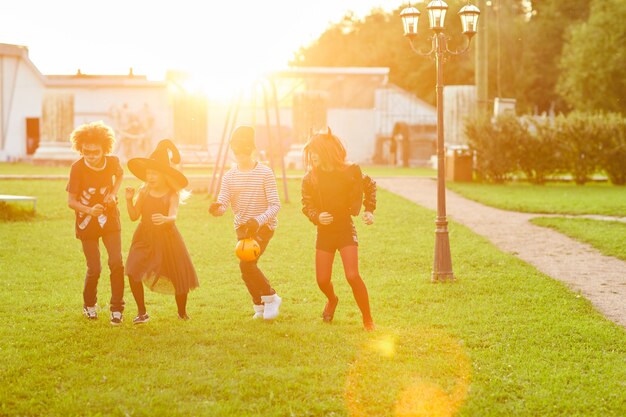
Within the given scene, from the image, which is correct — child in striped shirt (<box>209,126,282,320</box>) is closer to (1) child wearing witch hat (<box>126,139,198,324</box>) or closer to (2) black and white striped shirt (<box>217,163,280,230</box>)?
(2) black and white striped shirt (<box>217,163,280,230</box>)

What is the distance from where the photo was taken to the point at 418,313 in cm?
877

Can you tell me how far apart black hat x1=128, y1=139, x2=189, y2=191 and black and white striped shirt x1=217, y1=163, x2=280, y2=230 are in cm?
39

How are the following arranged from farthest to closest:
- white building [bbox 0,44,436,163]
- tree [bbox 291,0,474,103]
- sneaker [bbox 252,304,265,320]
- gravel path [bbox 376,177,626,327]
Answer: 1. tree [bbox 291,0,474,103]
2. white building [bbox 0,44,436,163]
3. gravel path [bbox 376,177,626,327]
4. sneaker [bbox 252,304,265,320]

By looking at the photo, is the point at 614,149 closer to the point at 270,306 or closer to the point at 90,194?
the point at 270,306

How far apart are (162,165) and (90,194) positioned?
72 cm

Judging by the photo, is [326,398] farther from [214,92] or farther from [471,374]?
[214,92]

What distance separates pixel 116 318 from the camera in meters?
8.09

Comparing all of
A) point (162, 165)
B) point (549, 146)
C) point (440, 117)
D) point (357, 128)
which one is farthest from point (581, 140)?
point (162, 165)

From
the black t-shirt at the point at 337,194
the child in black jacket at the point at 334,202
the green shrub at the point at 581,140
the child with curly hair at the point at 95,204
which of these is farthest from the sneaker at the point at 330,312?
the green shrub at the point at 581,140

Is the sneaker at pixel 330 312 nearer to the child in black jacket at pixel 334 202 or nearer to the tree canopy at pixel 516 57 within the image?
the child in black jacket at pixel 334 202

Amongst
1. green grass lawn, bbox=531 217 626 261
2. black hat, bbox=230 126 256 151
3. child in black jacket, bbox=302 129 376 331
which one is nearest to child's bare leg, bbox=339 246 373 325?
child in black jacket, bbox=302 129 376 331

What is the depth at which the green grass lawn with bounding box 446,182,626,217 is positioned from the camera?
780 inches

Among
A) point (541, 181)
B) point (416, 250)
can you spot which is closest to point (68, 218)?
point (416, 250)

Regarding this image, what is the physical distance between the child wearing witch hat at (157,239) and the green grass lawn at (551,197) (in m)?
12.9
